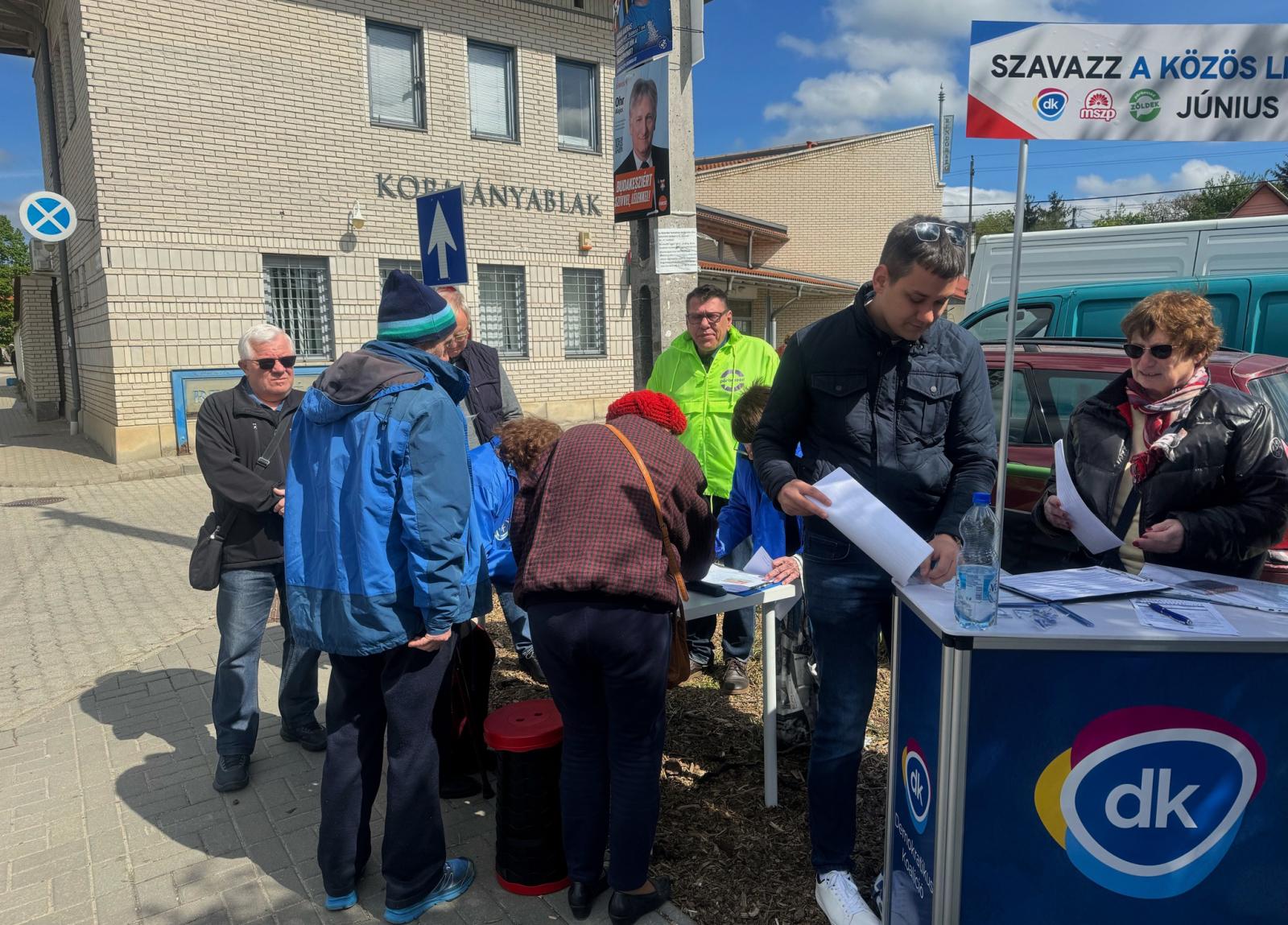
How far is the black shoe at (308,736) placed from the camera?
4.07 meters

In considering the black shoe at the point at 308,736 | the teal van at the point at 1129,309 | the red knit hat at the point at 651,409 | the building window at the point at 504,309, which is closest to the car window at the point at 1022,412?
the teal van at the point at 1129,309

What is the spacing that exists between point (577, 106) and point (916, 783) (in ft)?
50.7

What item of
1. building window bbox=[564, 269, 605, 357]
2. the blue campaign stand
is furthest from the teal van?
building window bbox=[564, 269, 605, 357]

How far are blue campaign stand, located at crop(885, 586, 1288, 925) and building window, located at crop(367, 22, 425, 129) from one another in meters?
13.7

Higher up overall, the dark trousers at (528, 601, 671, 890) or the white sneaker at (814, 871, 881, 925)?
the dark trousers at (528, 601, 671, 890)

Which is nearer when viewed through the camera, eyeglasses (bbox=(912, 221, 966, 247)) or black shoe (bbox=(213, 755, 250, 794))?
eyeglasses (bbox=(912, 221, 966, 247))

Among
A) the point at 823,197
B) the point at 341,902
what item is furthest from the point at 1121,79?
the point at 823,197

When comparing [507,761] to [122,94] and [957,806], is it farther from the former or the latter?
[122,94]

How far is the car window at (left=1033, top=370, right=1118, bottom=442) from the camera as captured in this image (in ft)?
16.0

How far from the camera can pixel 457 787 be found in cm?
363

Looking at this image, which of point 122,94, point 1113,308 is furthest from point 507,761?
point 122,94

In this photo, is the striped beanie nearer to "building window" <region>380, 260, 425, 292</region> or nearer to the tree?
"building window" <region>380, 260, 425, 292</region>

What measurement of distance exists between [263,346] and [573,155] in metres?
12.9

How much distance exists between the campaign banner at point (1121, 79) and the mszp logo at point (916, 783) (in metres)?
2.16
